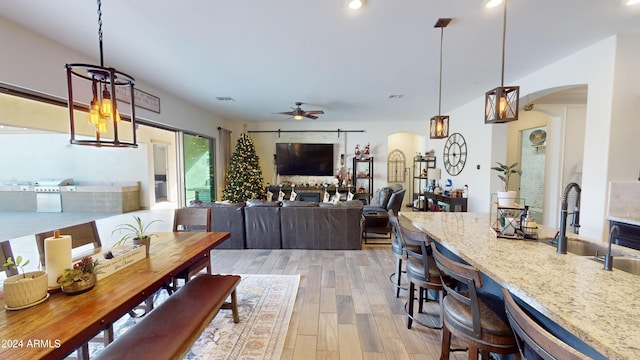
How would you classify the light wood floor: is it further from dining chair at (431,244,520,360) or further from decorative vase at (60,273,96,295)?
decorative vase at (60,273,96,295)

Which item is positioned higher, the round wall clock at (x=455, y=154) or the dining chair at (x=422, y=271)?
the round wall clock at (x=455, y=154)

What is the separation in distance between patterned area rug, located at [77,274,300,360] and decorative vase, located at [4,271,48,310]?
1103 mm

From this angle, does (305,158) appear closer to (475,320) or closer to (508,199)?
(508,199)

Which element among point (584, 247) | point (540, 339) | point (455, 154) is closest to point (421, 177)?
point (455, 154)

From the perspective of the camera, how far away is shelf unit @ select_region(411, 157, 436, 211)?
23.3 ft

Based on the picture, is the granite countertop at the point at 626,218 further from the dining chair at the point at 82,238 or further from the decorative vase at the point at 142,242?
the dining chair at the point at 82,238

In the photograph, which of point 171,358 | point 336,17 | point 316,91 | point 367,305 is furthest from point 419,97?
point 171,358

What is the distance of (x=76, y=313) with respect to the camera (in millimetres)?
1160

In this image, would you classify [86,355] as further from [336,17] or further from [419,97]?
[419,97]

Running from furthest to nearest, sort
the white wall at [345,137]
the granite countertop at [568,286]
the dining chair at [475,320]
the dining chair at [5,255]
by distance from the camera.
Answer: the white wall at [345,137] < the dining chair at [5,255] < the dining chair at [475,320] < the granite countertop at [568,286]

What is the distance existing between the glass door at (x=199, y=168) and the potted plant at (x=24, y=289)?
4.53 metres

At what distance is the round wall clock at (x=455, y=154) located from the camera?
231 inches

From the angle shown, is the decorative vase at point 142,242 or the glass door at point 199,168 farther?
the glass door at point 199,168

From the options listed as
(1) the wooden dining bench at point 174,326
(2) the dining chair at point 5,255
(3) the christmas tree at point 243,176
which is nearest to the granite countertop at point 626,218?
(1) the wooden dining bench at point 174,326
